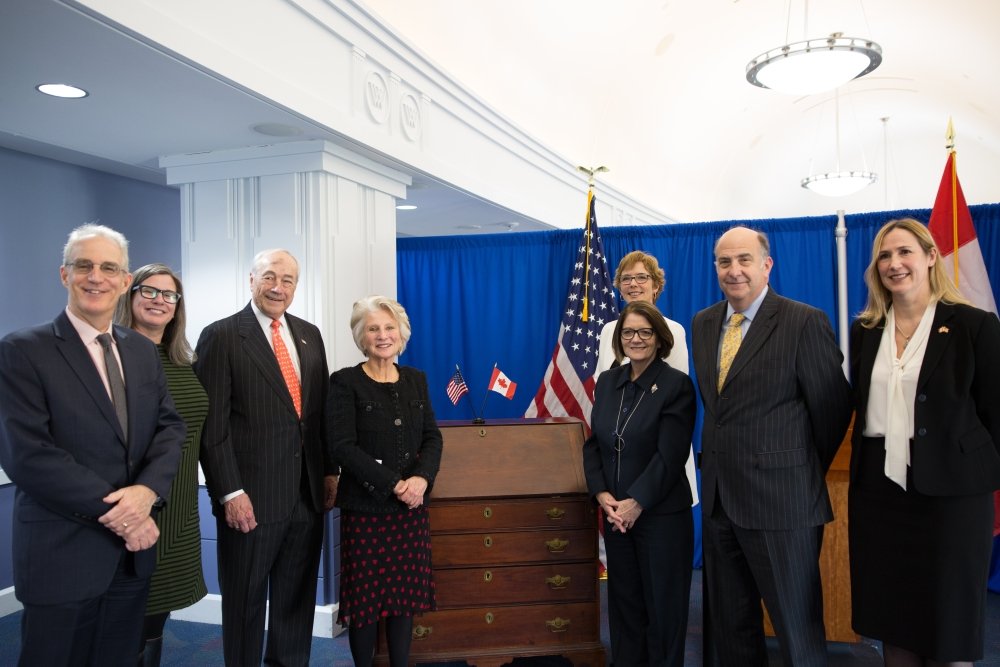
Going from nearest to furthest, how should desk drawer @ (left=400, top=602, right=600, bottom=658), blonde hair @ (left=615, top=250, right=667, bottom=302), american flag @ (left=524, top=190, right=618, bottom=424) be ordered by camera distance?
desk drawer @ (left=400, top=602, right=600, bottom=658) < blonde hair @ (left=615, top=250, right=667, bottom=302) < american flag @ (left=524, top=190, right=618, bottom=424)

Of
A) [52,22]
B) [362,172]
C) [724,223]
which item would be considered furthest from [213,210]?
[724,223]

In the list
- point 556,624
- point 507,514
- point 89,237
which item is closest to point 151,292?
point 89,237

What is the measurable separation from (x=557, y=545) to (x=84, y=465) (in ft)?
6.45

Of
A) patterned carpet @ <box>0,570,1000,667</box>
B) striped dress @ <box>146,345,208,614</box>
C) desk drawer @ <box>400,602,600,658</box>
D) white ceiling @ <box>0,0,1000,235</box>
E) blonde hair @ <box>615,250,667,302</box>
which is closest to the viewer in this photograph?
striped dress @ <box>146,345,208,614</box>

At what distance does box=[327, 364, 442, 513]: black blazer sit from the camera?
9.16ft

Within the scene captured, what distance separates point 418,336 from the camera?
5.45 meters

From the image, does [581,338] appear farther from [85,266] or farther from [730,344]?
[85,266]

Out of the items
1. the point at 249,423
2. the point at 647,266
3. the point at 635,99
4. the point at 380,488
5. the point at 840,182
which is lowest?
the point at 380,488

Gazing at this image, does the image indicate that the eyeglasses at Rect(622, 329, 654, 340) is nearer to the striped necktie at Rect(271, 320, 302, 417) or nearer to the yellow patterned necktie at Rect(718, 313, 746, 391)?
the yellow patterned necktie at Rect(718, 313, 746, 391)

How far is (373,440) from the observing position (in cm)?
286

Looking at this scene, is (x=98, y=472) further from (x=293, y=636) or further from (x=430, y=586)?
(x=430, y=586)

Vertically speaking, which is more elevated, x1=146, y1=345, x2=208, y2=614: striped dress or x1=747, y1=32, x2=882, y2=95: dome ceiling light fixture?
x1=747, y1=32, x2=882, y2=95: dome ceiling light fixture

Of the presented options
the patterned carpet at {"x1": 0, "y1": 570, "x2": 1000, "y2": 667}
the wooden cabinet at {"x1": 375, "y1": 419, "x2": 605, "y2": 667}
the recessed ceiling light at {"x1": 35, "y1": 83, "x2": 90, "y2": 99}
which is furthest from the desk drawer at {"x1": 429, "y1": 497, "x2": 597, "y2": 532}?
the recessed ceiling light at {"x1": 35, "y1": 83, "x2": 90, "y2": 99}

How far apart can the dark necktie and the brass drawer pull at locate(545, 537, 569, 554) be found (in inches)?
72.7
